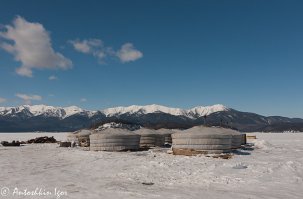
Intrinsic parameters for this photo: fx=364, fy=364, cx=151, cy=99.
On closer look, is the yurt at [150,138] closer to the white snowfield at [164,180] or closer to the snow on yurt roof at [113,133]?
the snow on yurt roof at [113,133]

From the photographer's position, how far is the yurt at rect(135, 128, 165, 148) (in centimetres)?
4644

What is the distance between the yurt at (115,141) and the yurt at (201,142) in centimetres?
730

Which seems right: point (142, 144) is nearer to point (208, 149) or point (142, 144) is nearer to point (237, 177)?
point (208, 149)

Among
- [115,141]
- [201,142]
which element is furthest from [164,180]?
[115,141]

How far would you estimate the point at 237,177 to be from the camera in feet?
62.3

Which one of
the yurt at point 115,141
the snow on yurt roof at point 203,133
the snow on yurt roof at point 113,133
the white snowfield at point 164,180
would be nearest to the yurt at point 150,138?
the snow on yurt roof at point 113,133

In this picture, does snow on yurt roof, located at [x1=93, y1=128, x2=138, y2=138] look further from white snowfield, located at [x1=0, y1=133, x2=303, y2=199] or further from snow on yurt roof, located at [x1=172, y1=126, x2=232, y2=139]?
white snowfield, located at [x1=0, y1=133, x2=303, y2=199]

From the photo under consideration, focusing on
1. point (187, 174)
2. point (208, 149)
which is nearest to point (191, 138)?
point (208, 149)

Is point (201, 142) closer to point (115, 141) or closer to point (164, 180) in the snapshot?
point (115, 141)

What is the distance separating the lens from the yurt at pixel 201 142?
31516 mm

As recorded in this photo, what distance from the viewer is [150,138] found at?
4675 centimetres

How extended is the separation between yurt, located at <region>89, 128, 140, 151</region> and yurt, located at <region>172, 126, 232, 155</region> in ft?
24.0

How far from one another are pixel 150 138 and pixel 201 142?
15.8 meters

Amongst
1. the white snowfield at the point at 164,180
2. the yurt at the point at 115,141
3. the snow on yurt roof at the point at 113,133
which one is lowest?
the white snowfield at the point at 164,180
